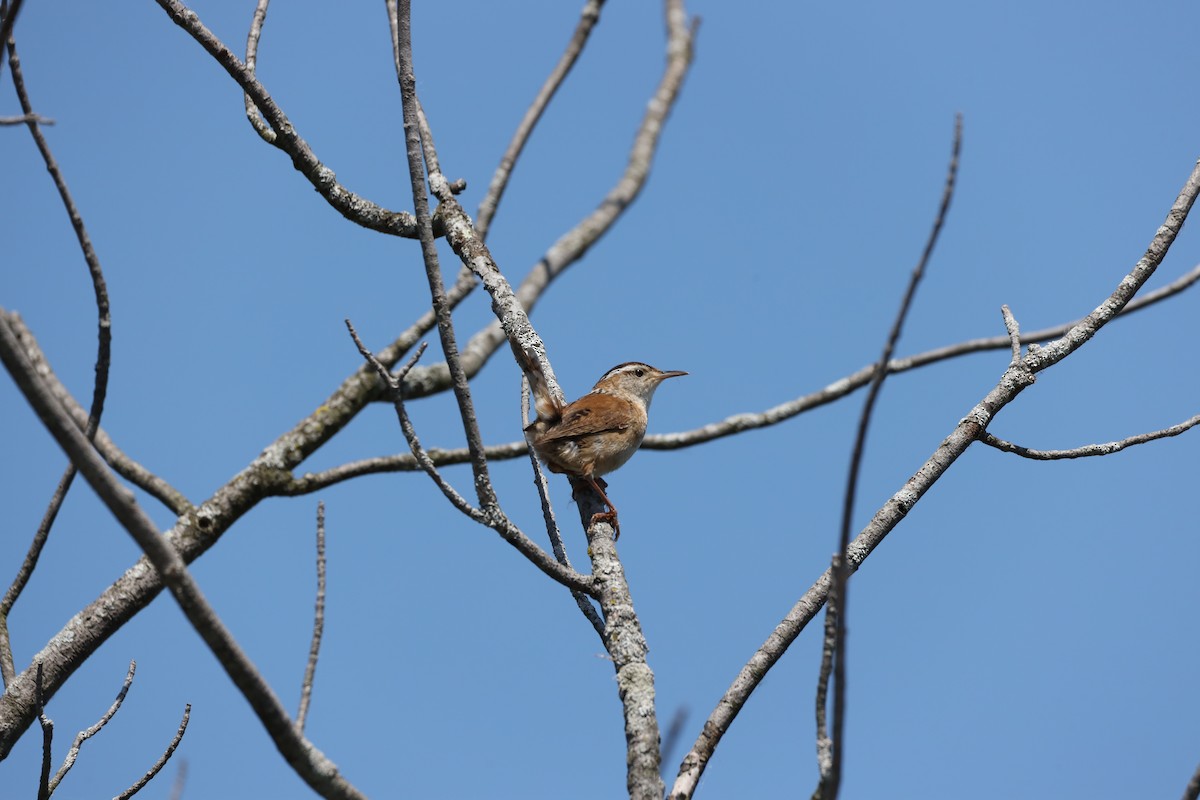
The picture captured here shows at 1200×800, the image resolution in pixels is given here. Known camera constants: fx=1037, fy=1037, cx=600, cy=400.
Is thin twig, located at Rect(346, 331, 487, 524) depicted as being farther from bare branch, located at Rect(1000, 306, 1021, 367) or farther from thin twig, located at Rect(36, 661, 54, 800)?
bare branch, located at Rect(1000, 306, 1021, 367)

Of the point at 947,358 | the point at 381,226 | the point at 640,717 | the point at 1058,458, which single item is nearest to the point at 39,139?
the point at 381,226

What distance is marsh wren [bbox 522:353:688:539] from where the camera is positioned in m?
4.75

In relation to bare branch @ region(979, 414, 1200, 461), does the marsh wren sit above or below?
above

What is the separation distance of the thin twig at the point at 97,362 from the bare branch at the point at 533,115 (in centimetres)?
201

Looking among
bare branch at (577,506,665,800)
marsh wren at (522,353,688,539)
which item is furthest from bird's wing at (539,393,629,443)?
bare branch at (577,506,665,800)

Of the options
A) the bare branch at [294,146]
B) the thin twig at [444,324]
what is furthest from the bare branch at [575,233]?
the thin twig at [444,324]

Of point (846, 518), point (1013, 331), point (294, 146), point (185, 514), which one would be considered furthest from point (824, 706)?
point (185, 514)

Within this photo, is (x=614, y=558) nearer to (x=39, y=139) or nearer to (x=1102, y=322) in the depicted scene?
(x=1102, y=322)

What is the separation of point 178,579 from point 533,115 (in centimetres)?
499

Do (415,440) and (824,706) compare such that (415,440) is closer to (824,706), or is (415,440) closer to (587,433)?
(824,706)

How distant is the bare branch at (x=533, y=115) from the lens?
616 centimetres

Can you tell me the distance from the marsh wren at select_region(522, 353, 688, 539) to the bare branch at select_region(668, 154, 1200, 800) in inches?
58.2

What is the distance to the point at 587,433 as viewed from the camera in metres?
5.27

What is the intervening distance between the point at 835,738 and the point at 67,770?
2.47 m
